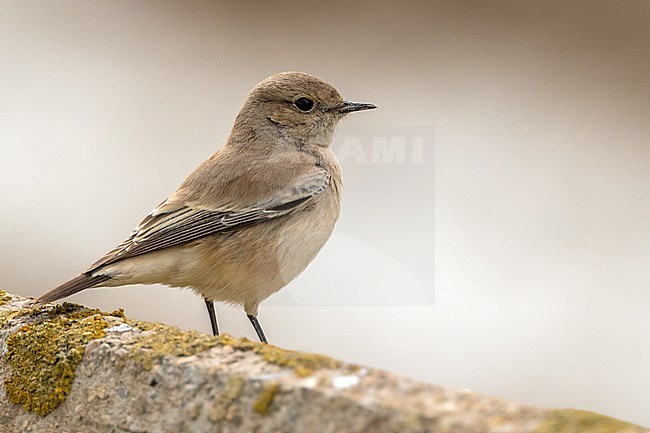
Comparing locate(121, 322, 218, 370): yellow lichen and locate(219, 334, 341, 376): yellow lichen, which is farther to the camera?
locate(121, 322, 218, 370): yellow lichen

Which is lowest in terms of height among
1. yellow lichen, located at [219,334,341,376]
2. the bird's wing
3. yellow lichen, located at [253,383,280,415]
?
yellow lichen, located at [253,383,280,415]

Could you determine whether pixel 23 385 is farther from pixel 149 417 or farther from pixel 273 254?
pixel 273 254

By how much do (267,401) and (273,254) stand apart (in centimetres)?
130

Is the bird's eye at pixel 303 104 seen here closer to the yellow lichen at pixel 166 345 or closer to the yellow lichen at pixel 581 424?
the yellow lichen at pixel 166 345

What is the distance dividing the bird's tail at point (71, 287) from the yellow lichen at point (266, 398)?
95 cm

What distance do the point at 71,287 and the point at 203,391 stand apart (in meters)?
0.83

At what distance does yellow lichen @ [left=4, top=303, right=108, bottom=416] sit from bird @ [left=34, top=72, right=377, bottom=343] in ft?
0.96

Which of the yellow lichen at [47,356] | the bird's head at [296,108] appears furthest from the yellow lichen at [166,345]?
the bird's head at [296,108]

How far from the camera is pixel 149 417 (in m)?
1.83

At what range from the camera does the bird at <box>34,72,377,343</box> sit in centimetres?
281

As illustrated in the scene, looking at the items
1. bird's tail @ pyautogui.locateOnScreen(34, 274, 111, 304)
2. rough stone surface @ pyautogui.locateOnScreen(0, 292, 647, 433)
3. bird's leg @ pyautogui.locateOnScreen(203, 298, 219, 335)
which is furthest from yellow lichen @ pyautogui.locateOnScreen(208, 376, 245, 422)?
bird's leg @ pyautogui.locateOnScreen(203, 298, 219, 335)

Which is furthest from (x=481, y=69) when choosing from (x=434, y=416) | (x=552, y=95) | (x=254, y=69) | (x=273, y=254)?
(x=434, y=416)

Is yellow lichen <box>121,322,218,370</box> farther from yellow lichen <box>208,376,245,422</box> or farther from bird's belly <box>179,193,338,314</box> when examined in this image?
bird's belly <box>179,193,338,314</box>

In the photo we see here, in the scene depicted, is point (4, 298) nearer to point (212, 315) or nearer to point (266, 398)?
point (212, 315)
